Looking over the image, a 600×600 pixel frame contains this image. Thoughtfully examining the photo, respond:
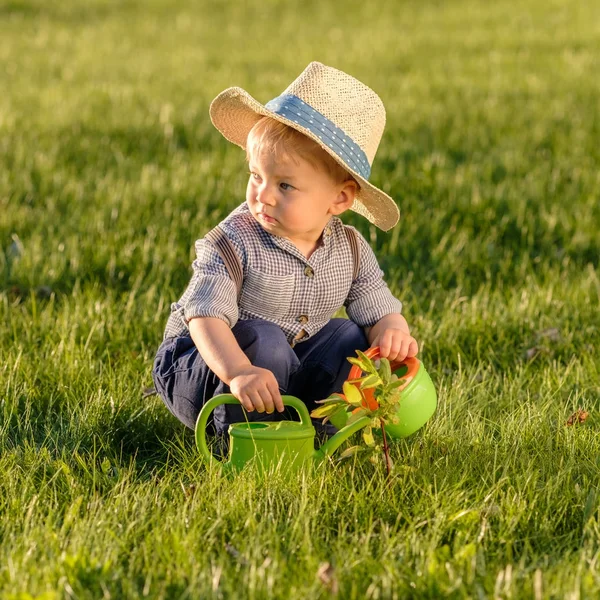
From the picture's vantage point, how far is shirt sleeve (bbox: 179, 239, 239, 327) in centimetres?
312

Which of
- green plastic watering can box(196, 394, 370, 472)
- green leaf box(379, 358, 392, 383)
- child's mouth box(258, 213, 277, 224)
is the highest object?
child's mouth box(258, 213, 277, 224)

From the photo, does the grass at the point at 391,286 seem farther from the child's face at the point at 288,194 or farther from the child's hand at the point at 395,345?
the child's face at the point at 288,194

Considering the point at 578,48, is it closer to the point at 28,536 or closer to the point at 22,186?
the point at 22,186

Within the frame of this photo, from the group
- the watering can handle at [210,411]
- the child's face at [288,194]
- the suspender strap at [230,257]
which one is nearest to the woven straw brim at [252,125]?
the child's face at [288,194]

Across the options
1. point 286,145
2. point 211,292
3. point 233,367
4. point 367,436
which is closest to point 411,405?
point 367,436

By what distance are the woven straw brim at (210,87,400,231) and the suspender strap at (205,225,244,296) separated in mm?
→ 395

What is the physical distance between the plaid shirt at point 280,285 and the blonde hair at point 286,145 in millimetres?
260

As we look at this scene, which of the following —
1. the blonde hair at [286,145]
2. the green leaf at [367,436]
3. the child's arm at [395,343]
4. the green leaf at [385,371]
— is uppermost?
the blonde hair at [286,145]

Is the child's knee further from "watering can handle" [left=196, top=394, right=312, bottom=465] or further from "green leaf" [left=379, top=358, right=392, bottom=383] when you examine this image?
"green leaf" [left=379, top=358, right=392, bottom=383]

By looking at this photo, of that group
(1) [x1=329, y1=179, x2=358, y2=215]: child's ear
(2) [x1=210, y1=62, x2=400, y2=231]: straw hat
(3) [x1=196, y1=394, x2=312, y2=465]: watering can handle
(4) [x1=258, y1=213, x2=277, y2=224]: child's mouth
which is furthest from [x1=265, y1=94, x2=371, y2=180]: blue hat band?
(3) [x1=196, y1=394, x2=312, y2=465]: watering can handle

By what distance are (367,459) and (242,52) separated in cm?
936

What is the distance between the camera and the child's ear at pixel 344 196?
335 cm

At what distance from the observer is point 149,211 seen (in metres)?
5.68

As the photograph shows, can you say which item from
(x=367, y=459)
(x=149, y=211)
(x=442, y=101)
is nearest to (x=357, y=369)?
(x=367, y=459)
